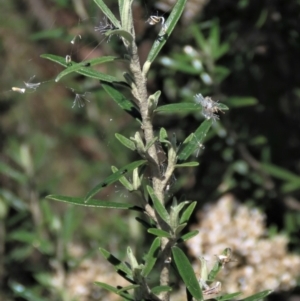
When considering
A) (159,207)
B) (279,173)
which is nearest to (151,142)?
(159,207)

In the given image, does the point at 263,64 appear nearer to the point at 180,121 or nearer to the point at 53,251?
the point at 180,121

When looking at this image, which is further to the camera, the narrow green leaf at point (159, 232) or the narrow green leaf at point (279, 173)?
the narrow green leaf at point (279, 173)

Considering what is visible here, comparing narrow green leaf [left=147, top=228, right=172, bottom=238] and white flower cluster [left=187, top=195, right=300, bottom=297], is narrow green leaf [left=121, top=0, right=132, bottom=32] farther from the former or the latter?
white flower cluster [left=187, top=195, right=300, bottom=297]

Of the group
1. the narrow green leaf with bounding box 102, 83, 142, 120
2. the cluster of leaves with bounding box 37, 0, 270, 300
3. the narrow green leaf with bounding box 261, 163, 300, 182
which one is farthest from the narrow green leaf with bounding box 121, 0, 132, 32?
the narrow green leaf with bounding box 261, 163, 300, 182

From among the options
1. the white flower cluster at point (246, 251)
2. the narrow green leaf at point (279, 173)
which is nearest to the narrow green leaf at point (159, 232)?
the white flower cluster at point (246, 251)

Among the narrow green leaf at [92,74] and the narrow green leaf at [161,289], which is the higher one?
the narrow green leaf at [92,74]

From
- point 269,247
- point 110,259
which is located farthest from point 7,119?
point 110,259

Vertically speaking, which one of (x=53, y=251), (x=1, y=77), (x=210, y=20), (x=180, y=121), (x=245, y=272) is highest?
(x=1, y=77)

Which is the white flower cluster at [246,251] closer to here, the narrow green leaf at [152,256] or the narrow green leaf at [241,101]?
the narrow green leaf at [241,101]
